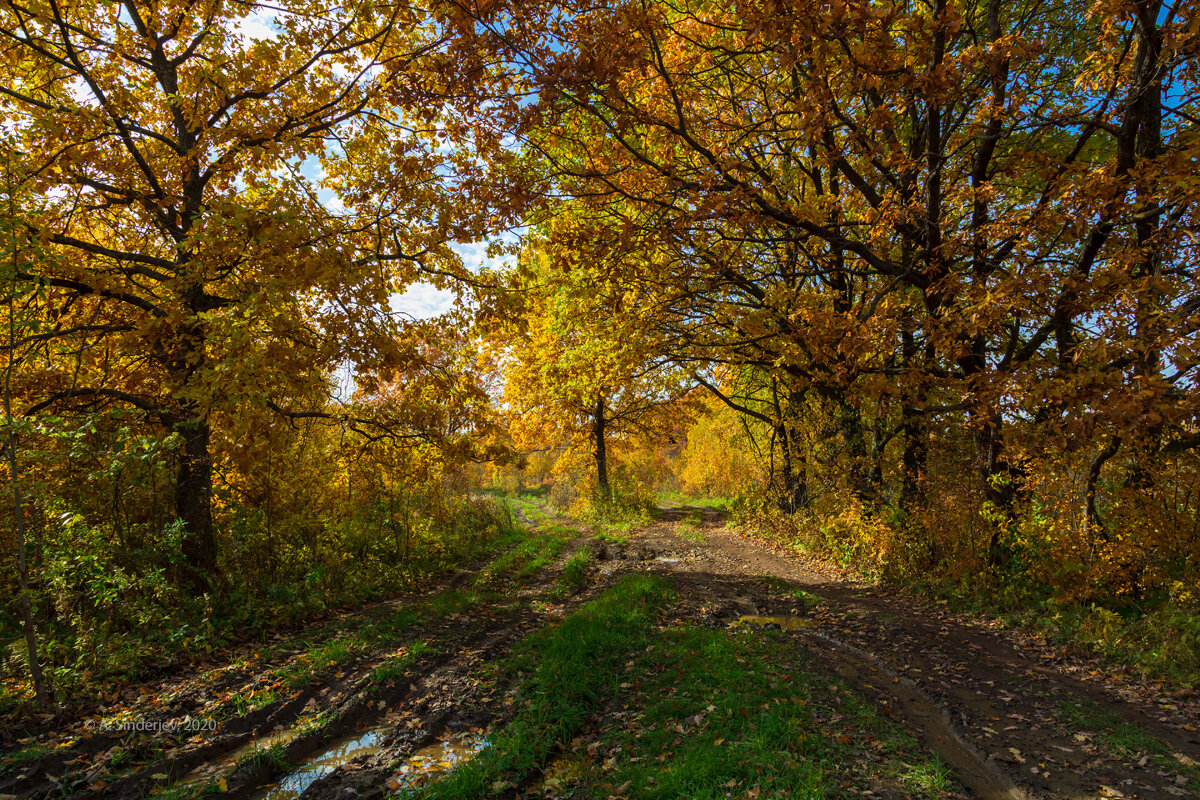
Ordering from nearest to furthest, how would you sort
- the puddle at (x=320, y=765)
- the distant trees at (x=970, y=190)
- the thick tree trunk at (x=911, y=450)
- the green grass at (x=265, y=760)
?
the puddle at (x=320, y=765)
the green grass at (x=265, y=760)
the distant trees at (x=970, y=190)
the thick tree trunk at (x=911, y=450)

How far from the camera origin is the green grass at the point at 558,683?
4.07 m

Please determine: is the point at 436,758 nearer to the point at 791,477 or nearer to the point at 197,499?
the point at 197,499

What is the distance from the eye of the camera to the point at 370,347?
8156 mm

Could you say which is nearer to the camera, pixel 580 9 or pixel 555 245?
pixel 580 9

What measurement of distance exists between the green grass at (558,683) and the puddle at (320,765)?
1085 mm

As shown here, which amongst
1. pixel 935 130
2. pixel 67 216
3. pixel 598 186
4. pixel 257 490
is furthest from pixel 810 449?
pixel 67 216

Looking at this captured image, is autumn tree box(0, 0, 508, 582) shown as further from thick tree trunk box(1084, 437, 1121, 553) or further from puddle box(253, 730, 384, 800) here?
thick tree trunk box(1084, 437, 1121, 553)

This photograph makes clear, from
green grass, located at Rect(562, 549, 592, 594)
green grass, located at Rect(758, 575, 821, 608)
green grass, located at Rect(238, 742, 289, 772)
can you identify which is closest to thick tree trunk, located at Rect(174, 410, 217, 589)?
green grass, located at Rect(238, 742, 289, 772)

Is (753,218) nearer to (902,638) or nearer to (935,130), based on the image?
(935,130)

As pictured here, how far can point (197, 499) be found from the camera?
7750 millimetres

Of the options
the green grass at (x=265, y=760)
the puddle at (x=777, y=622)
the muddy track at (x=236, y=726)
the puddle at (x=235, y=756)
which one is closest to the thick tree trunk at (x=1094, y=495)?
the puddle at (x=777, y=622)

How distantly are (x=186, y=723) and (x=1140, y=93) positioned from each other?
12.2 m

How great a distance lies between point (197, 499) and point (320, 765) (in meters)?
5.29

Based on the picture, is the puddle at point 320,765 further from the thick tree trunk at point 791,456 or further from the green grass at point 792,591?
the thick tree trunk at point 791,456
